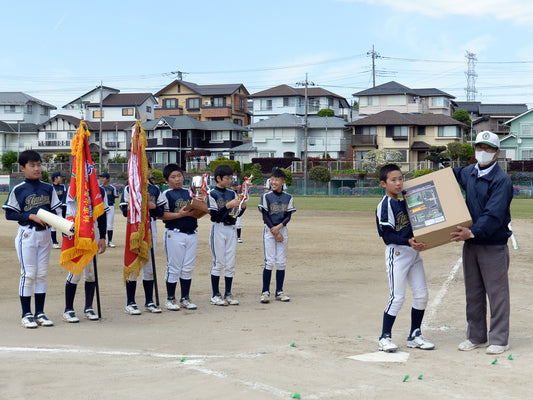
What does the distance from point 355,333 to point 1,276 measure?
Answer: 7634mm

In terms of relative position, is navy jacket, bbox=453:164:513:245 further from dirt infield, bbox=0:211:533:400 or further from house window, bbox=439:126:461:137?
house window, bbox=439:126:461:137

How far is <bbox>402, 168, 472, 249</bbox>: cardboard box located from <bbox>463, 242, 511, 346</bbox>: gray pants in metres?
0.43

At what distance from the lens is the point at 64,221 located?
764 centimetres

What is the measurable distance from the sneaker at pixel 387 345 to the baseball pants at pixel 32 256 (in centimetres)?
426

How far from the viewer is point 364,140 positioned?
6869 centimetres

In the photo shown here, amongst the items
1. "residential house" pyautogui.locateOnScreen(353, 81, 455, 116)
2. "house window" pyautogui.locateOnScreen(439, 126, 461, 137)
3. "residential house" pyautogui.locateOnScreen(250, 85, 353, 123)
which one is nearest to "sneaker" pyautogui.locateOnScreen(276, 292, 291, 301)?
"house window" pyautogui.locateOnScreen(439, 126, 461, 137)

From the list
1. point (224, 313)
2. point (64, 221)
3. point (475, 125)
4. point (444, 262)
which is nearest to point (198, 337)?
point (224, 313)

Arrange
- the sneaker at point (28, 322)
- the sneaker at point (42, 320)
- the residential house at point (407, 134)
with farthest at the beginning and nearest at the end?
the residential house at point (407, 134) → the sneaker at point (42, 320) → the sneaker at point (28, 322)

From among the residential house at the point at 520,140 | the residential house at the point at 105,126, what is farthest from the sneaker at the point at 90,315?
the residential house at the point at 105,126

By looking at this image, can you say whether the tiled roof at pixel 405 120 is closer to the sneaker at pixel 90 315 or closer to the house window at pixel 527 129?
the house window at pixel 527 129

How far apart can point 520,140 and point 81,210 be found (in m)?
67.1

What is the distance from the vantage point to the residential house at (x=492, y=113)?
79.4 metres

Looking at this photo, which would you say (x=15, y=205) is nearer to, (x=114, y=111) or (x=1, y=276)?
(x=1, y=276)

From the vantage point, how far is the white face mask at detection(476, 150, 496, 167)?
6586 millimetres
